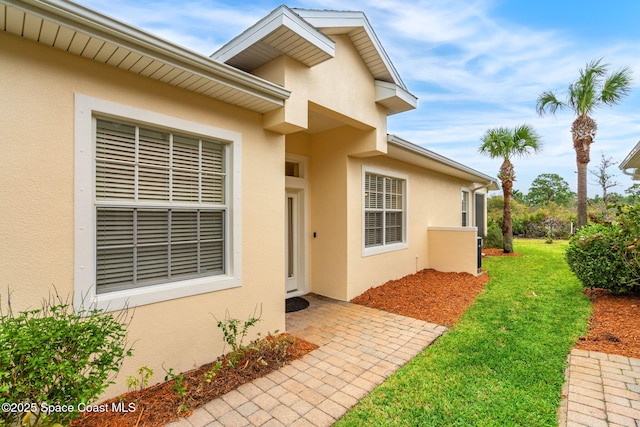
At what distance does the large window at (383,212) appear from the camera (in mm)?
7398

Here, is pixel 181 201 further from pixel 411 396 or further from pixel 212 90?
pixel 411 396

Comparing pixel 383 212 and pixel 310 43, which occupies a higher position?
pixel 310 43

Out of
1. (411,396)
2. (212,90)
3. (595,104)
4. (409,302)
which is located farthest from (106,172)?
(595,104)

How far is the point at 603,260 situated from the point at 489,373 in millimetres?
5129

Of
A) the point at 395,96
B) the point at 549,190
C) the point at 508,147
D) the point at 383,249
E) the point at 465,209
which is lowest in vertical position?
the point at 383,249

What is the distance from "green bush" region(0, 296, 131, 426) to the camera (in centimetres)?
196

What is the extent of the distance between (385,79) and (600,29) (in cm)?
797

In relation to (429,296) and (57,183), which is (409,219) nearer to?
(429,296)

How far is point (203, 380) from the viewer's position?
10.9ft

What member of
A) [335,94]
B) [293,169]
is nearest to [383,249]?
[293,169]

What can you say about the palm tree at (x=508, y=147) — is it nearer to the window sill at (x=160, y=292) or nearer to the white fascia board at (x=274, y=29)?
the white fascia board at (x=274, y=29)

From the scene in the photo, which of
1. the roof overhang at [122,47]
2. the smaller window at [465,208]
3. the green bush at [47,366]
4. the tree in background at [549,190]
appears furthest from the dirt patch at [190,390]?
the tree in background at [549,190]

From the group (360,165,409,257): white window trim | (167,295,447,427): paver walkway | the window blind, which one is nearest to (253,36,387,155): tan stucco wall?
(360,165,409,257): white window trim

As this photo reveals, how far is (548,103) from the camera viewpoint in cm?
1294
